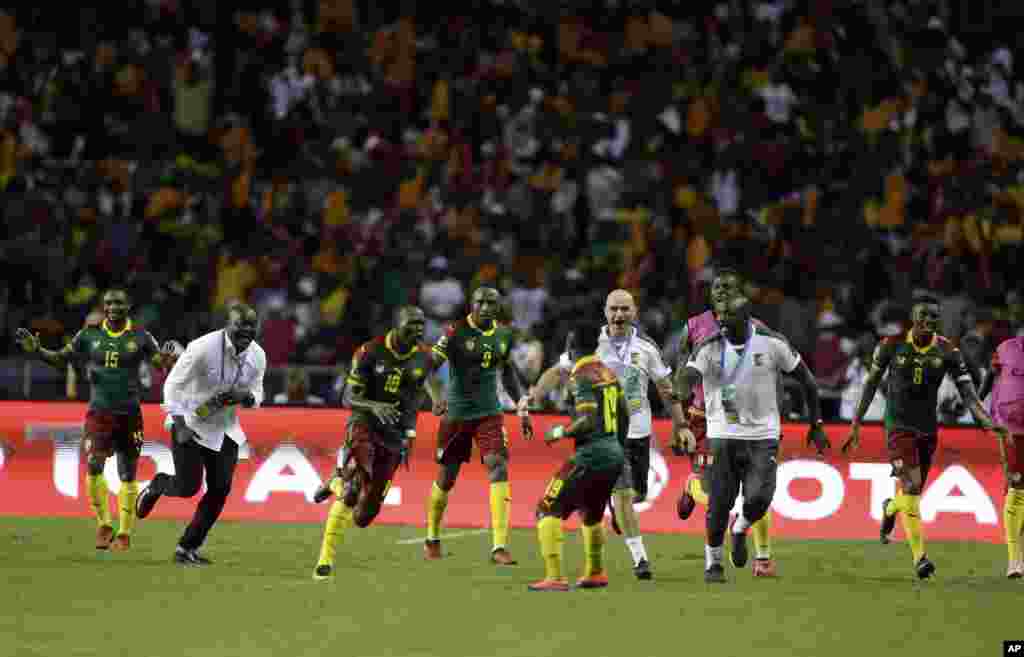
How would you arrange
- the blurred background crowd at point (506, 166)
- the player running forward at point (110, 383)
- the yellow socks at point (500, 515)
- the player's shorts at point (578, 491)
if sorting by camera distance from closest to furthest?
1. the player's shorts at point (578, 491)
2. the yellow socks at point (500, 515)
3. the player running forward at point (110, 383)
4. the blurred background crowd at point (506, 166)

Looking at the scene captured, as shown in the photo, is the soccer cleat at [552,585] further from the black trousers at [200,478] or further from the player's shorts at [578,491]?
the black trousers at [200,478]

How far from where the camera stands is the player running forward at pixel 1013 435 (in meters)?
15.6

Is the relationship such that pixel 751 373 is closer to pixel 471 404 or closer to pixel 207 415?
pixel 471 404

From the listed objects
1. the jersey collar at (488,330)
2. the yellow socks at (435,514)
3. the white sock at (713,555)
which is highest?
the jersey collar at (488,330)

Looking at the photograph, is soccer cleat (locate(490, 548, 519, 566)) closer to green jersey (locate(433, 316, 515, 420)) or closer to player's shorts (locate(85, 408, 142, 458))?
green jersey (locate(433, 316, 515, 420))

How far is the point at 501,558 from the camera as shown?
16.2m

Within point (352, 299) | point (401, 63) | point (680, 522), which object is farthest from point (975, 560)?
point (401, 63)

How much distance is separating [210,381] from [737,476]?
178 inches

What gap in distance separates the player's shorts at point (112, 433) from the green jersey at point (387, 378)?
3.45 metres

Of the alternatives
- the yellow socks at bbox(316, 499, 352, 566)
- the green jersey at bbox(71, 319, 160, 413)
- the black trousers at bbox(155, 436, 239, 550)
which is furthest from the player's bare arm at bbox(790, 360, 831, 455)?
the green jersey at bbox(71, 319, 160, 413)

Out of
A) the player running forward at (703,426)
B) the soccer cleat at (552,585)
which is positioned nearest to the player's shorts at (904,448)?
the player running forward at (703,426)

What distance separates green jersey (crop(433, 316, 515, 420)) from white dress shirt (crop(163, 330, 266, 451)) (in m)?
1.79

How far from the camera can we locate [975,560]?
675 inches

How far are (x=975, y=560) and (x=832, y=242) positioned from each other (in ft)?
28.4
